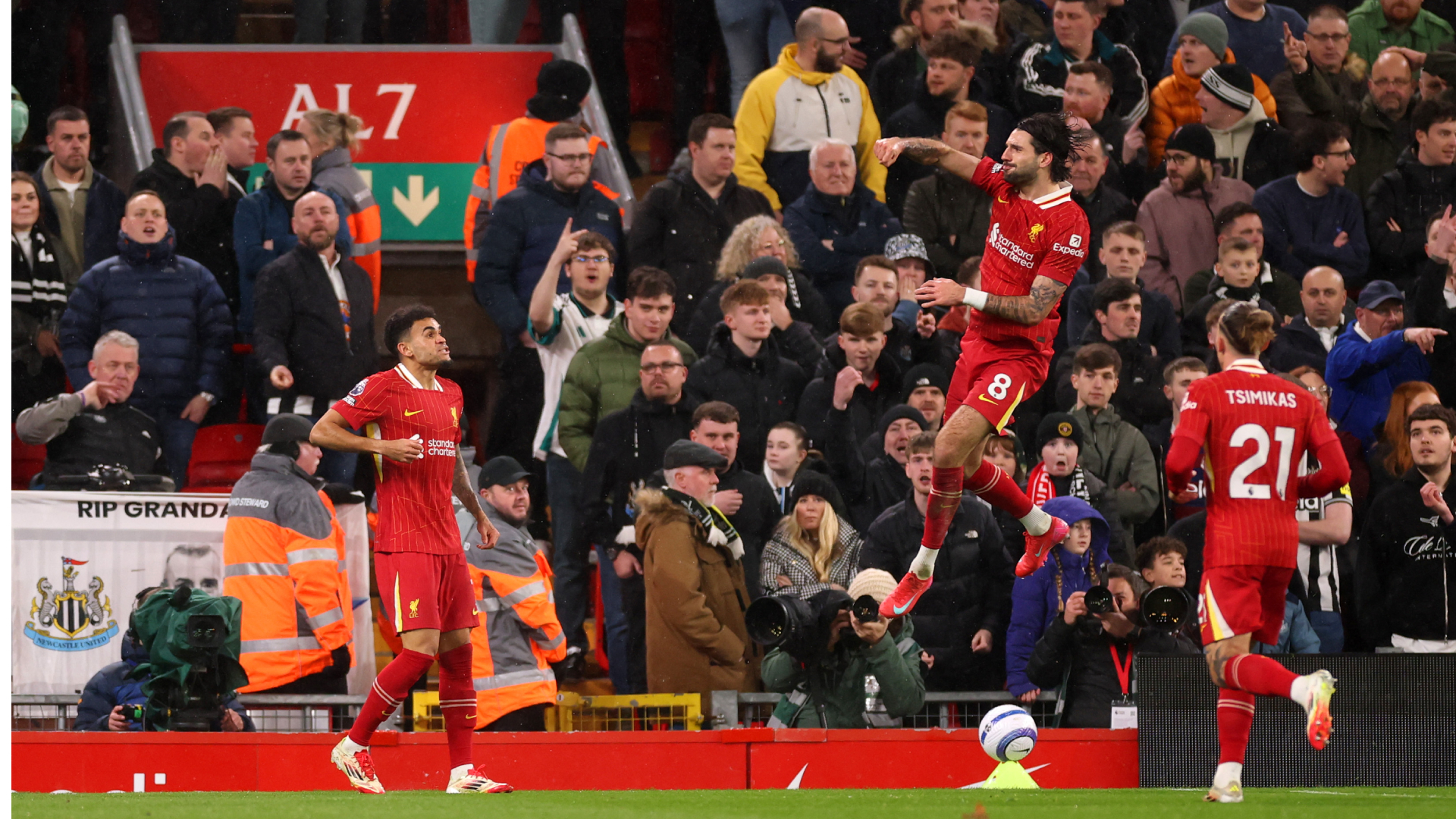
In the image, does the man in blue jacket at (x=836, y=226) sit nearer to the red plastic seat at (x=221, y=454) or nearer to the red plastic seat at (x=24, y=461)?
the red plastic seat at (x=221, y=454)

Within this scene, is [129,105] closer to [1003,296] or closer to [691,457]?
[691,457]

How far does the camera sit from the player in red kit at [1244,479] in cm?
776

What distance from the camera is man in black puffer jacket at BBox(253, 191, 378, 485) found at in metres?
11.7

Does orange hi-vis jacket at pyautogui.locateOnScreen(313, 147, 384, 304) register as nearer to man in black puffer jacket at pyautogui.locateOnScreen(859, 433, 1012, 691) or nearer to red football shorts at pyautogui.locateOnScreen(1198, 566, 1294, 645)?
man in black puffer jacket at pyautogui.locateOnScreen(859, 433, 1012, 691)

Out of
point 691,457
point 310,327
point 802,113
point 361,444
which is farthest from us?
point 802,113

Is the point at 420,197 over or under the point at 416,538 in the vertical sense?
over

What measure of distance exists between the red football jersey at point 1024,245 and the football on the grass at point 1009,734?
1656 millimetres

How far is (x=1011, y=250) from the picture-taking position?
8.26 m

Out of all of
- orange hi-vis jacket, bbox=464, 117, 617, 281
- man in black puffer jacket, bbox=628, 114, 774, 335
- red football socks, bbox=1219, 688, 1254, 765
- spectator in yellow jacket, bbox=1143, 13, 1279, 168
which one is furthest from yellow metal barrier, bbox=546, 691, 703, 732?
spectator in yellow jacket, bbox=1143, 13, 1279, 168

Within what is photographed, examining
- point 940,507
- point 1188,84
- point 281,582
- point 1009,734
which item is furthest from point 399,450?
point 1188,84

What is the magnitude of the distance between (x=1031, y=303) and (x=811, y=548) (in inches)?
98.0

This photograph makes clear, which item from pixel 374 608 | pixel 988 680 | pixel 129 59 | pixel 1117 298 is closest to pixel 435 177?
pixel 129 59

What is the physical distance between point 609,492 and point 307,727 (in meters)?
2.26

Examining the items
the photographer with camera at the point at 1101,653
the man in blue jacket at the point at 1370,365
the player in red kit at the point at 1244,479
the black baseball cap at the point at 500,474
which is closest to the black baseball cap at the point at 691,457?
the black baseball cap at the point at 500,474
